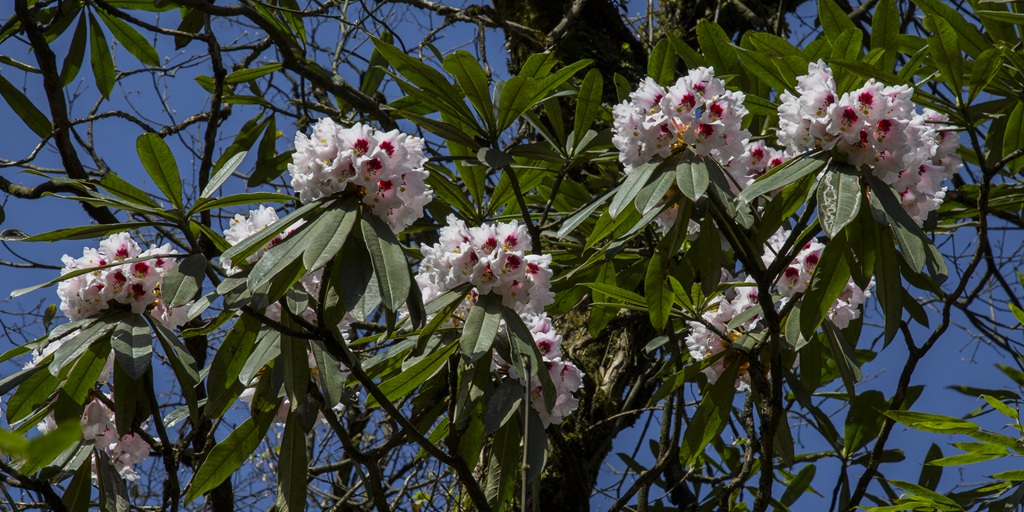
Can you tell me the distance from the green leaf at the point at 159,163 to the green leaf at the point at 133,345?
0.25 m

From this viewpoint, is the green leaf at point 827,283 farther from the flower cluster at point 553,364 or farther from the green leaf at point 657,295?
the flower cluster at point 553,364

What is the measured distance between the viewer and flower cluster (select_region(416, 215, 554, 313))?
154cm

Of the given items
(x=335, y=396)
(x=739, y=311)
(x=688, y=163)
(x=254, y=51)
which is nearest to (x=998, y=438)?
(x=739, y=311)

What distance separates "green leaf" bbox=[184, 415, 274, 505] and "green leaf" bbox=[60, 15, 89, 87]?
1.50 meters

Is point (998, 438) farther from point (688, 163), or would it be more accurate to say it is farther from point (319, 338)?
point (319, 338)

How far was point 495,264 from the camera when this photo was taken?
1.54 m

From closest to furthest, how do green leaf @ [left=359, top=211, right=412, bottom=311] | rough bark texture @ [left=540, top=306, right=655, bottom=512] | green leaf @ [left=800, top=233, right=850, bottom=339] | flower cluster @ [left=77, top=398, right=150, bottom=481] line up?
green leaf @ [left=359, top=211, right=412, bottom=311] → green leaf @ [left=800, top=233, right=850, bottom=339] → flower cluster @ [left=77, top=398, right=150, bottom=481] → rough bark texture @ [left=540, top=306, right=655, bottom=512]

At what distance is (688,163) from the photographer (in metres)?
1.57

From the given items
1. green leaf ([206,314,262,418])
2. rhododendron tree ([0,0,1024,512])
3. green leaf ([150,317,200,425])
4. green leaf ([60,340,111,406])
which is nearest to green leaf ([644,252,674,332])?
rhododendron tree ([0,0,1024,512])

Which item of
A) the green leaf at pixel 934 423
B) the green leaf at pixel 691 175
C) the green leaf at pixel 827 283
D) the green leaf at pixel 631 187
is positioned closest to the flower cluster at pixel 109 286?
the green leaf at pixel 631 187

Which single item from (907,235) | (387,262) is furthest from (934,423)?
(387,262)

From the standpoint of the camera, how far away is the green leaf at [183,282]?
4.93ft

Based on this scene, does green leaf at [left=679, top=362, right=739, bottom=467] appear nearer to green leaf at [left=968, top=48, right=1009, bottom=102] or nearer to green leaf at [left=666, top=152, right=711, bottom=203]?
green leaf at [left=666, top=152, right=711, bottom=203]

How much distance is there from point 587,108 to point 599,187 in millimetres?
476
